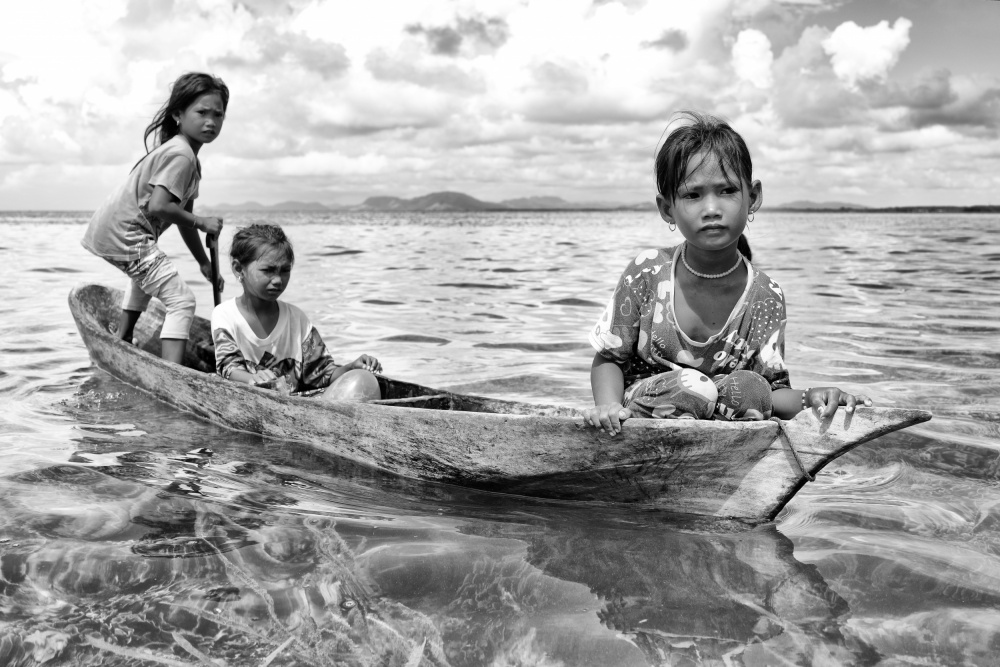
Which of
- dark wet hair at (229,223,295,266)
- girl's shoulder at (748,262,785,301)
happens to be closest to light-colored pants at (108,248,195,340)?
dark wet hair at (229,223,295,266)

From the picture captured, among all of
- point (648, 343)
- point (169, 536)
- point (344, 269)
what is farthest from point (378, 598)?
point (344, 269)

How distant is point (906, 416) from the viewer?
2479 millimetres

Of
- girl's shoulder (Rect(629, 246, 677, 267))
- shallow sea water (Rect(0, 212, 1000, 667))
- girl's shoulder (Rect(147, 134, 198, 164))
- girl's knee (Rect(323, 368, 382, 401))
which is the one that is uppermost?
girl's shoulder (Rect(147, 134, 198, 164))

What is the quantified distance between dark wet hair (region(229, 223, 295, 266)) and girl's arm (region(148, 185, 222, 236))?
28.1 inches

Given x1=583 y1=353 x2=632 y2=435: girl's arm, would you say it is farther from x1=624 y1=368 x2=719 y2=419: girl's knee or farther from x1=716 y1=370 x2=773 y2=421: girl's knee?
x1=716 y1=370 x2=773 y2=421: girl's knee

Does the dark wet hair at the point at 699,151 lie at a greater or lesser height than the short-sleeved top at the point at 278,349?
greater

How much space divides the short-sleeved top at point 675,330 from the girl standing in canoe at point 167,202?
3.24 metres

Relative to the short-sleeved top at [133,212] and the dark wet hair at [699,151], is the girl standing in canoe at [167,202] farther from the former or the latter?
the dark wet hair at [699,151]

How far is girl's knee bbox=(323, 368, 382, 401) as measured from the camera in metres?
4.37

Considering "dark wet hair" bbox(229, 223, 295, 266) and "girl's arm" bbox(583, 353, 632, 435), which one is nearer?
"girl's arm" bbox(583, 353, 632, 435)

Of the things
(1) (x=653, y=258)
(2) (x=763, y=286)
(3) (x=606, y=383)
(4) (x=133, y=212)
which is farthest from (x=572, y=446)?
(4) (x=133, y=212)

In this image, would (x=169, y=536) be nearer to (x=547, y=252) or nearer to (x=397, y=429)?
(x=397, y=429)

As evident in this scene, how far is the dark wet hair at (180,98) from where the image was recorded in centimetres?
539

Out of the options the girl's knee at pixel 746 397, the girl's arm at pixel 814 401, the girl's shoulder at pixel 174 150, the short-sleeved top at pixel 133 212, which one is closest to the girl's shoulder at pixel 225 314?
the short-sleeved top at pixel 133 212
